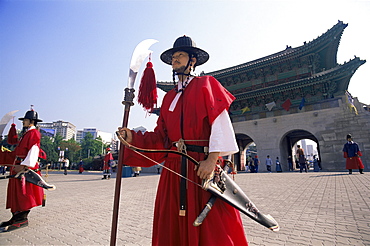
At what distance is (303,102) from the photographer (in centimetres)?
1658

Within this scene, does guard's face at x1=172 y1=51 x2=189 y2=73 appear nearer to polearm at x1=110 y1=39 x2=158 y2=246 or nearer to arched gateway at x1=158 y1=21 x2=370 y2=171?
polearm at x1=110 y1=39 x2=158 y2=246

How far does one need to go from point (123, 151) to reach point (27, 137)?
307 cm

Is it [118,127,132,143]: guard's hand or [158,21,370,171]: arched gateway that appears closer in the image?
[118,127,132,143]: guard's hand

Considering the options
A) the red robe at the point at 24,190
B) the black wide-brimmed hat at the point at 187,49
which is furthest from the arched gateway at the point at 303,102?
the red robe at the point at 24,190

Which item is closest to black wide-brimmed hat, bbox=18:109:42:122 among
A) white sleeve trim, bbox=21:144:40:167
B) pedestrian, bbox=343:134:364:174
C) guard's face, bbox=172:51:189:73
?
white sleeve trim, bbox=21:144:40:167

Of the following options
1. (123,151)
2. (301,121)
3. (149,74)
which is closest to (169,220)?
(123,151)

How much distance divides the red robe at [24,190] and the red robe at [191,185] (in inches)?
116

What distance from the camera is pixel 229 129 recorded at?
176 centimetres

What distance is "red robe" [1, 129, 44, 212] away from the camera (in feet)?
12.3

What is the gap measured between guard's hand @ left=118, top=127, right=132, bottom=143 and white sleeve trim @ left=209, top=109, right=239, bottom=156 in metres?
0.78

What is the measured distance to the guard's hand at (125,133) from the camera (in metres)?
1.95

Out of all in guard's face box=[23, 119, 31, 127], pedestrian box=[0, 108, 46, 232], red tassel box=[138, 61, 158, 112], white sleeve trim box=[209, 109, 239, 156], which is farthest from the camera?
guard's face box=[23, 119, 31, 127]

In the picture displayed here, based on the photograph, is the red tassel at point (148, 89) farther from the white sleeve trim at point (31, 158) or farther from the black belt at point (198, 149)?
the white sleeve trim at point (31, 158)

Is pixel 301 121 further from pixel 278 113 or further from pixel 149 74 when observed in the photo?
pixel 149 74
